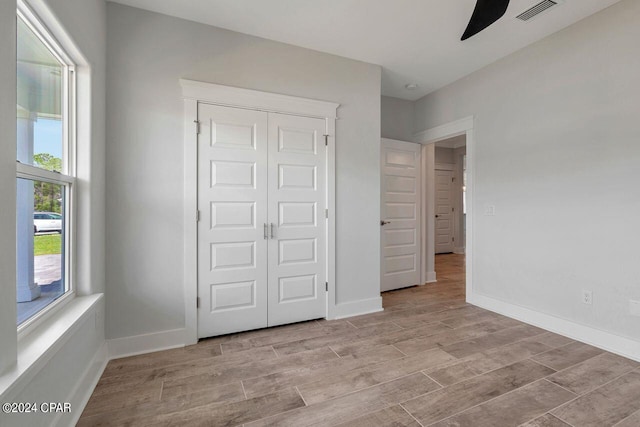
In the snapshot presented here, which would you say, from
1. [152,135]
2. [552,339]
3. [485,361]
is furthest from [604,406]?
[152,135]

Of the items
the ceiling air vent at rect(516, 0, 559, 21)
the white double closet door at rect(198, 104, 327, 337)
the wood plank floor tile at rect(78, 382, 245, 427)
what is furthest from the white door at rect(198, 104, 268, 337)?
the ceiling air vent at rect(516, 0, 559, 21)

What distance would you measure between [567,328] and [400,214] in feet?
7.09

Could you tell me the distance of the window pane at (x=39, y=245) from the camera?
52.7 inches

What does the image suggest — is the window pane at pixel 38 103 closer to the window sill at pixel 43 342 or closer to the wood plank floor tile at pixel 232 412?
the window sill at pixel 43 342

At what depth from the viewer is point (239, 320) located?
2.67 m

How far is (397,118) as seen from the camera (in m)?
4.29

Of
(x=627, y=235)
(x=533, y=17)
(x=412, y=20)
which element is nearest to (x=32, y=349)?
(x=412, y=20)

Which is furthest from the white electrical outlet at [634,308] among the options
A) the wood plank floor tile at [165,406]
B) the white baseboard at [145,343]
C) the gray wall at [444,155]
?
the gray wall at [444,155]

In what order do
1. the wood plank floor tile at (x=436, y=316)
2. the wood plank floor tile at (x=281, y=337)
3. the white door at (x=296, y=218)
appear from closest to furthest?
the wood plank floor tile at (x=281, y=337) < the white door at (x=296, y=218) < the wood plank floor tile at (x=436, y=316)

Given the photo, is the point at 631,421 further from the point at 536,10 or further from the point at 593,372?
the point at 536,10

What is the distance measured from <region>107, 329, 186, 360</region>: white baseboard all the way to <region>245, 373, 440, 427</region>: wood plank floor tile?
1233 millimetres

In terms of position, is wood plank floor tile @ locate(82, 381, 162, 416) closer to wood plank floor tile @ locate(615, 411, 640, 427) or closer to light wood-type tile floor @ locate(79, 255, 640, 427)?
light wood-type tile floor @ locate(79, 255, 640, 427)

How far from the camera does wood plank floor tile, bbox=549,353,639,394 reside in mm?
1878

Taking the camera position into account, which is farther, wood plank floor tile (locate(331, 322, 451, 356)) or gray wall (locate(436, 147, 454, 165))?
gray wall (locate(436, 147, 454, 165))
